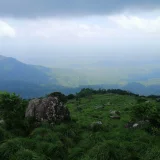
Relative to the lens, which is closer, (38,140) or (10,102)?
(38,140)

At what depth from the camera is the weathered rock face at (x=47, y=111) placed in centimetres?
2941

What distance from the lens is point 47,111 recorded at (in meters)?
29.7

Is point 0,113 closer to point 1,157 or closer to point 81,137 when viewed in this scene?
point 81,137

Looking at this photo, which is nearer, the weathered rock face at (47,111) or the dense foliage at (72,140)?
the dense foliage at (72,140)

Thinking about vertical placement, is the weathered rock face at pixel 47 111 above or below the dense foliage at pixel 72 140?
above

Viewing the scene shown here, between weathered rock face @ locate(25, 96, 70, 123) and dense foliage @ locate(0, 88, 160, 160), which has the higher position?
weathered rock face @ locate(25, 96, 70, 123)

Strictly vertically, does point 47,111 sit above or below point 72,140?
above

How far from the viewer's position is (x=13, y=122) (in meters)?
28.0

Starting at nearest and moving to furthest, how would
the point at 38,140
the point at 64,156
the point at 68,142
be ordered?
the point at 64,156
the point at 38,140
the point at 68,142

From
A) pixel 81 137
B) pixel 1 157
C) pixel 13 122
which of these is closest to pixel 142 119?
pixel 81 137

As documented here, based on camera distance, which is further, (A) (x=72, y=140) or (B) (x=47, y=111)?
(B) (x=47, y=111)

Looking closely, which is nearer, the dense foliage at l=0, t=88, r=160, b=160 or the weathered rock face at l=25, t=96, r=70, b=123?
the dense foliage at l=0, t=88, r=160, b=160

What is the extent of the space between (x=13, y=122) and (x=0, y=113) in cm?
388

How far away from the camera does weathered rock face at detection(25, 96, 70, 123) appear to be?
29409 mm
